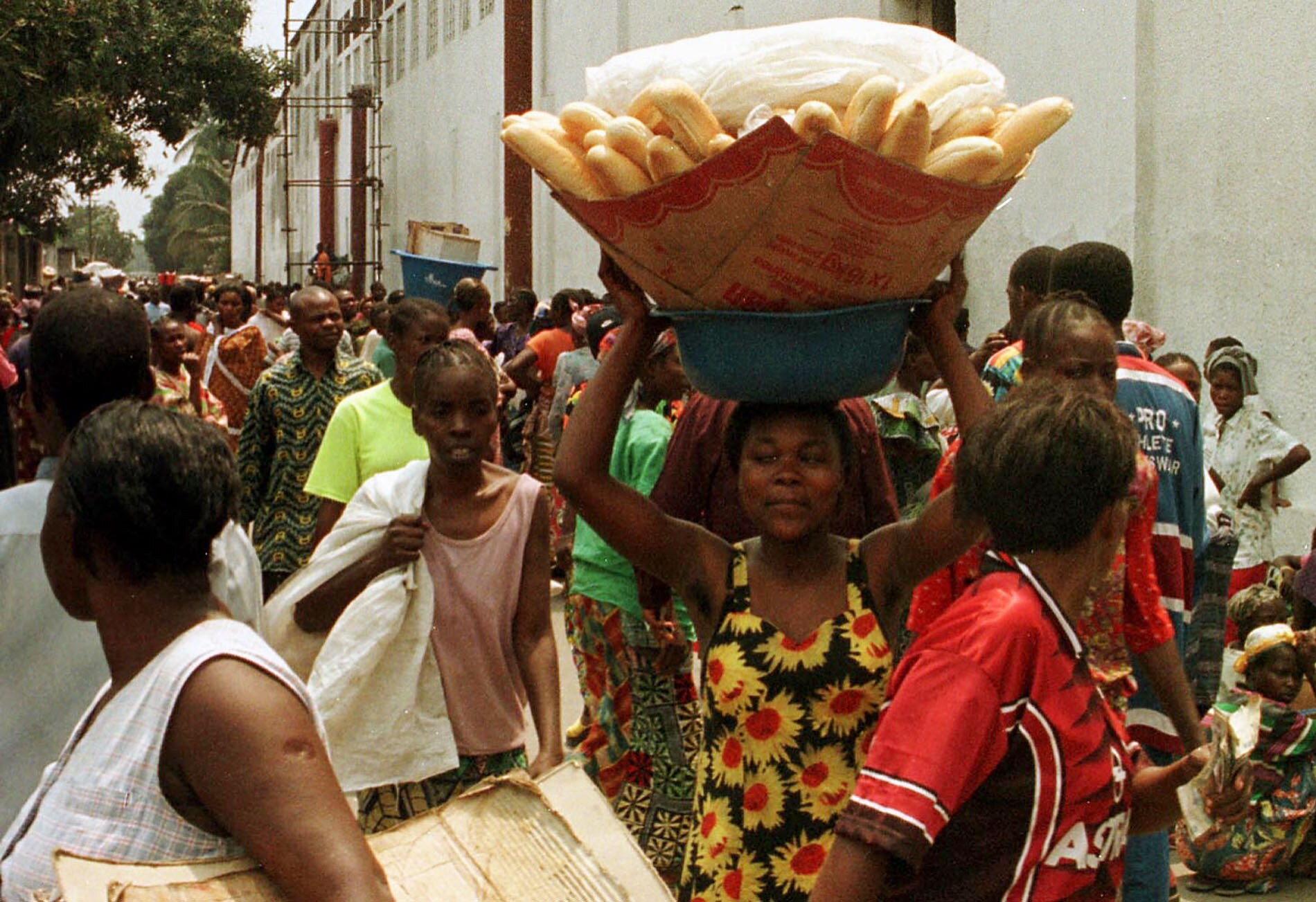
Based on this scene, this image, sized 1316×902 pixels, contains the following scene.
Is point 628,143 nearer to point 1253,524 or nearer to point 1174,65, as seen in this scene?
point 1253,524

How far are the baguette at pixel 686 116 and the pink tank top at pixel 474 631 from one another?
174 cm

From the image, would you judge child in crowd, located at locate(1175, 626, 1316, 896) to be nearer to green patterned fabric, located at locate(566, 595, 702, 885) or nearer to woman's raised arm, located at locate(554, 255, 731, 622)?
green patterned fabric, located at locate(566, 595, 702, 885)

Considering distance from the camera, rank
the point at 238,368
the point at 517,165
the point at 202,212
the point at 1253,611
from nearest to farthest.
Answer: the point at 1253,611 → the point at 238,368 → the point at 517,165 → the point at 202,212

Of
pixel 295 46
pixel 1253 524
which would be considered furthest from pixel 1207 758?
pixel 295 46

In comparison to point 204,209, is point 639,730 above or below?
below

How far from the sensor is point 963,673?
2010 millimetres

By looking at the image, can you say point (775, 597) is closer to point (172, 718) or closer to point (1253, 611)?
point (172, 718)

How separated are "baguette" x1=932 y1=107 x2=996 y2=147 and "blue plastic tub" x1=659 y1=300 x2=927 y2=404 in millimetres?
290

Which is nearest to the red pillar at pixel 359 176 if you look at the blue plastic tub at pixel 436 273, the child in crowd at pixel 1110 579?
the blue plastic tub at pixel 436 273

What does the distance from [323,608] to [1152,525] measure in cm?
199

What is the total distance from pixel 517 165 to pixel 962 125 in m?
22.2

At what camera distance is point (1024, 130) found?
255 cm

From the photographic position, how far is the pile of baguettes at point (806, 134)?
2377mm

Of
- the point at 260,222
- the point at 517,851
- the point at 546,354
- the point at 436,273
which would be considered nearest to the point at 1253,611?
the point at 517,851
